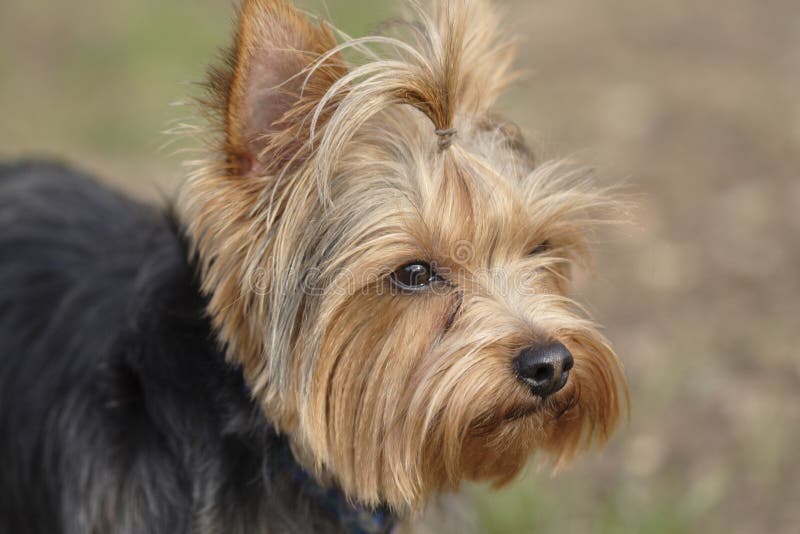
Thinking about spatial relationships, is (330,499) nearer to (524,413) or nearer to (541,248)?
(524,413)

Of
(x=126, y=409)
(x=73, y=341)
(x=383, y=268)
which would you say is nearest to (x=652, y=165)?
(x=383, y=268)

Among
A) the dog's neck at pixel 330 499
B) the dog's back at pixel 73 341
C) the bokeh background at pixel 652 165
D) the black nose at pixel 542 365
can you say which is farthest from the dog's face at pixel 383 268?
the dog's back at pixel 73 341

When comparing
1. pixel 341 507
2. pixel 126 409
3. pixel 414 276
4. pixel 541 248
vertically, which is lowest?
pixel 341 507

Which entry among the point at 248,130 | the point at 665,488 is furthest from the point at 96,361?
the point at 665,488

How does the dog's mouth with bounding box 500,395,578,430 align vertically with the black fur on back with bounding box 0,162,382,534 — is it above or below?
above

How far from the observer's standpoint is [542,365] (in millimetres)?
2770

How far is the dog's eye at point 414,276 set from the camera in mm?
2887

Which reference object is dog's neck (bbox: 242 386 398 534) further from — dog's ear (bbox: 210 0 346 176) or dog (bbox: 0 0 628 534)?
dog's ear (bbox: 210 0 346 176)

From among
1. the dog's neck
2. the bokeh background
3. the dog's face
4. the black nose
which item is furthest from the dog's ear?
the black nose

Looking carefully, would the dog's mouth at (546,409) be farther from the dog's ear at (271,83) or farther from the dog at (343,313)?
the dog's ear at (271,83)

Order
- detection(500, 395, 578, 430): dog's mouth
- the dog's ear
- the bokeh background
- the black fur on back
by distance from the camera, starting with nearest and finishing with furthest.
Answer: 1. the dog's ear
2. detection(500, 395, 578, 430): dog's mouth
3. the black fur on back
4. the bokeh background

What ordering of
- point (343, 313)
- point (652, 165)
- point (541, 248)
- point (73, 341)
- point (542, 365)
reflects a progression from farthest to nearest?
point (652, 165)
point (73, 341)
point (541, 248)
point (343, 313)
point (542, 365)

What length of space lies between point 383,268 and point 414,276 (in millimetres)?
116

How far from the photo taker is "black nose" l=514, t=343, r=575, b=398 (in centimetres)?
277
